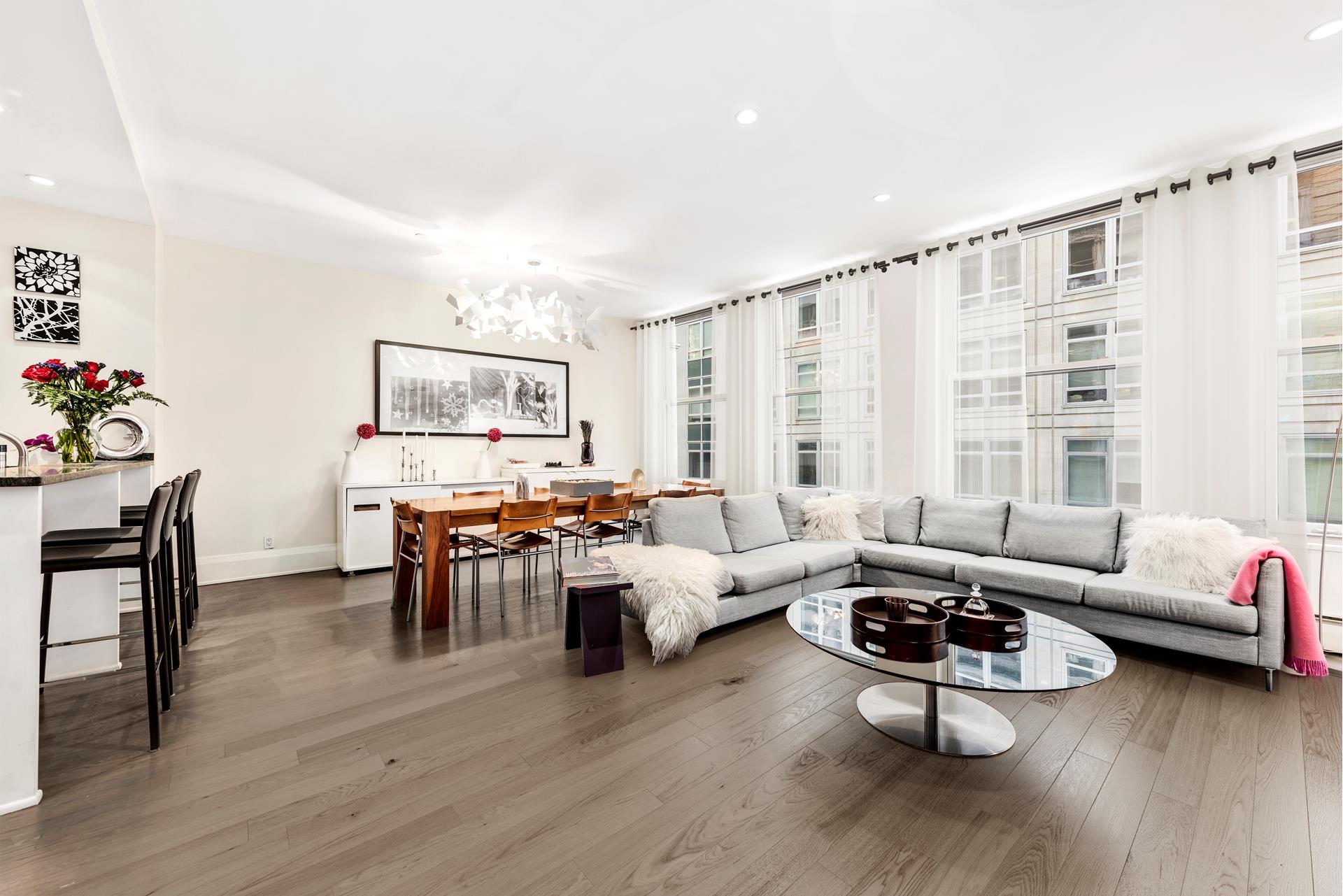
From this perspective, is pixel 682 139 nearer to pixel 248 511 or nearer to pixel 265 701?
pixel 265 701

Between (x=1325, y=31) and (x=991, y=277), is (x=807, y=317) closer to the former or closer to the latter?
(x=991, y=277)

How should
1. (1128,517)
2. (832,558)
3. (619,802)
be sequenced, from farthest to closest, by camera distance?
(832,558) < (1128,517) < (619,802)

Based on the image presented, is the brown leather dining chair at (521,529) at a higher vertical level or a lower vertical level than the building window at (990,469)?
lower

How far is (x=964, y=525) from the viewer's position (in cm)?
400

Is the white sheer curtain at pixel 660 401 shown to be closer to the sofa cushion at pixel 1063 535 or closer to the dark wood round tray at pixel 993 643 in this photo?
the sofa cushion at pixel 1063 535

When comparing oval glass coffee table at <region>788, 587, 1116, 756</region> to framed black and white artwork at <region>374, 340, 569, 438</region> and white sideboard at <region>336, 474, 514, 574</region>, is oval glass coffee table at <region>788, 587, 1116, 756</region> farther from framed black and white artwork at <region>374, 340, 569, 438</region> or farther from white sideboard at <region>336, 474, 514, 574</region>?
framed black and white artwork at <region>374, 340, 569, 438</region>

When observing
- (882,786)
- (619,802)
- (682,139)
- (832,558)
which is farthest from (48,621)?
(832,558)

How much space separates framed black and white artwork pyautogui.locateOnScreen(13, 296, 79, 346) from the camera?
3510mm

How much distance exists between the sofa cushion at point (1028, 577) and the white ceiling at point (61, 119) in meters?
4.95

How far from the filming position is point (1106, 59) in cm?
243

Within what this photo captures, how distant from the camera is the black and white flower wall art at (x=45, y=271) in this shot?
138 inches

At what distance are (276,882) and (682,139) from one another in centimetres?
348

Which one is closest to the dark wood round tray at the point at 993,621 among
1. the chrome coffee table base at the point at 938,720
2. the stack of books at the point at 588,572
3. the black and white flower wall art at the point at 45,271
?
the chrome coffee table base at the point at 938,720

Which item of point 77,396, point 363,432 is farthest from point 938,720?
point 363,432
